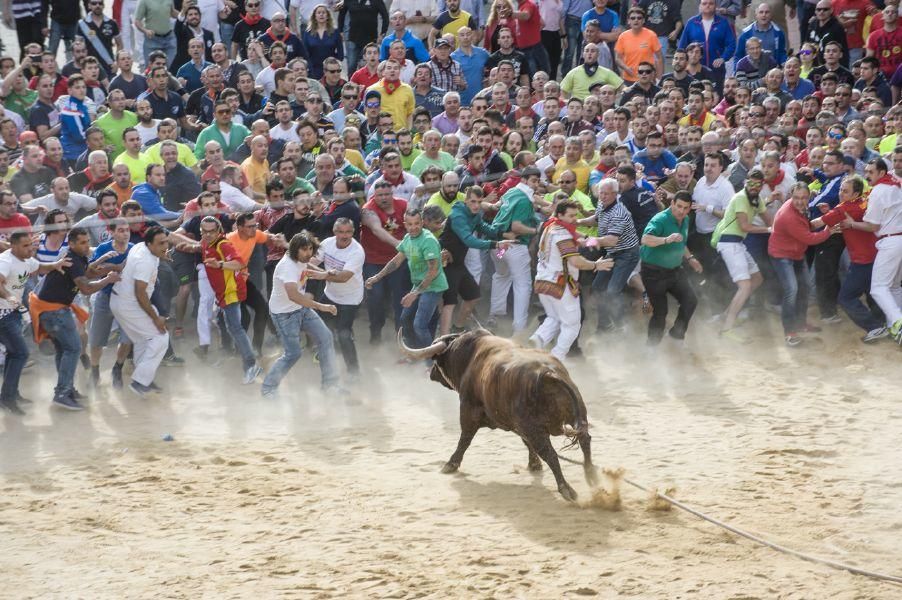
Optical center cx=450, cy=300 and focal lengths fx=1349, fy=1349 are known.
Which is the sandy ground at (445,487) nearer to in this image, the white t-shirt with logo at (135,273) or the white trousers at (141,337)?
the white trousers at (141,337)

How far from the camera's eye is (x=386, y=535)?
9.73 metres

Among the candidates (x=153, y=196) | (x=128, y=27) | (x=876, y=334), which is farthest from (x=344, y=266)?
(x=128, y=27)

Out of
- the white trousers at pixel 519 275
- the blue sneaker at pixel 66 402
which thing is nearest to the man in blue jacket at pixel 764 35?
the white trousers at pixel 519 275

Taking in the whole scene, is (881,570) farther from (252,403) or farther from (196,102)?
(196,102)

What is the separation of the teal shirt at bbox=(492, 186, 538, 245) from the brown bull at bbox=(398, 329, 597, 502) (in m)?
3.15

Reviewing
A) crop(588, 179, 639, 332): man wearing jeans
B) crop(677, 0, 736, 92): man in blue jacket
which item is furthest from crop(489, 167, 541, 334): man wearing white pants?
crop(677, 0, 736, 92): man in blue jacket

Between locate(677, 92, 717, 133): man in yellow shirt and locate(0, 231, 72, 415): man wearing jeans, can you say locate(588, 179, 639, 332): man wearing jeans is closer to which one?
locate(677, 92, 717, 133): man in yellow shirt

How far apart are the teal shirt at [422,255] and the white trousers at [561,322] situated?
106cm

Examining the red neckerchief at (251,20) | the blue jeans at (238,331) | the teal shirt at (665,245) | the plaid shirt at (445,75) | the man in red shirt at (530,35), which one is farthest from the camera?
the red neckerchief at (251,20)

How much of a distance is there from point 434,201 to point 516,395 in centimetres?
443

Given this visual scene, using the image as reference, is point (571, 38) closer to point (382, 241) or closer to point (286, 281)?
point (382, 241)

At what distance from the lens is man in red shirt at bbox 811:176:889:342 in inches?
546

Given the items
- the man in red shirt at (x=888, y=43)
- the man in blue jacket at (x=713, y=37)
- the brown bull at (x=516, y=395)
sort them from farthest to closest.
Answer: the man in blue jacket at (x=713, y=37) → the man in red shirt at (x=888, y=43) → the brown bull at (x=516, y=395)

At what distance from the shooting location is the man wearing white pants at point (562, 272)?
1300 cm
